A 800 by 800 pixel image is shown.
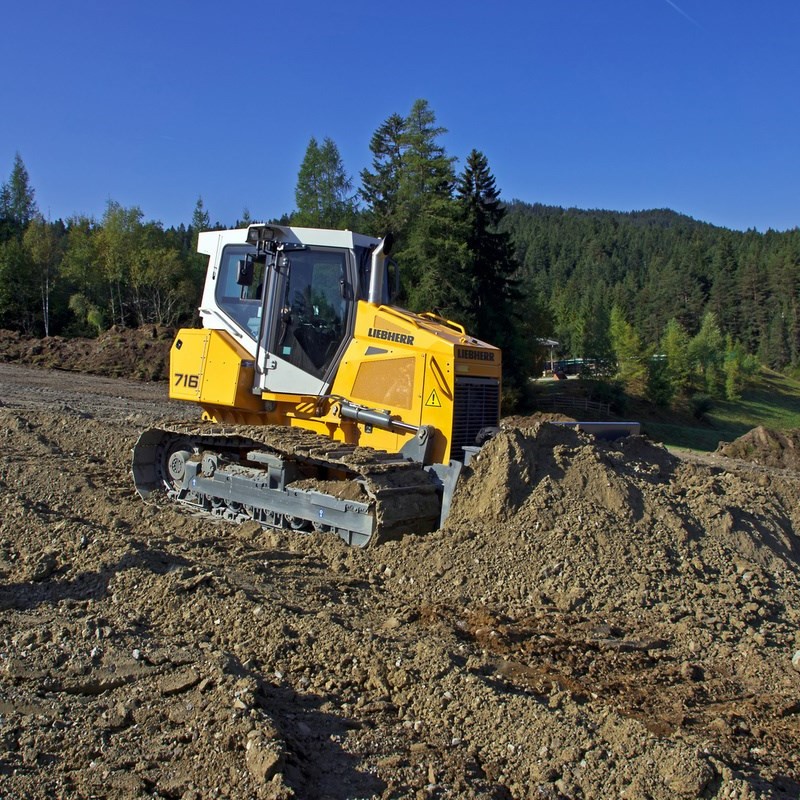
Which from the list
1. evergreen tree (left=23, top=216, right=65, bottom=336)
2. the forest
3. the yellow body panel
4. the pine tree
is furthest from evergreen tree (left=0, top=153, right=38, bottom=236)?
the yellow body panel

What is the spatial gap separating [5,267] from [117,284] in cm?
762

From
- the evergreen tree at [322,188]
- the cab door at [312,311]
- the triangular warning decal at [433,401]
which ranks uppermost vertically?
the evergreen tree at [322,188]

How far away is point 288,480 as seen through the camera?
8.38 m

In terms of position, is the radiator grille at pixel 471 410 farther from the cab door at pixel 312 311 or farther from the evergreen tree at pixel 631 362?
the evergreen tree at pixel 631 362

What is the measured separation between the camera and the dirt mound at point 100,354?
29.6 m

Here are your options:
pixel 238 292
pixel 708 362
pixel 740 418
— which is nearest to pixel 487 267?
Result: pixel 238 292

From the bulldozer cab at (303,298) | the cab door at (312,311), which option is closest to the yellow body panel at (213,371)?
the bulldozer cab at (303,298)

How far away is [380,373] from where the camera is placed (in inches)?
330

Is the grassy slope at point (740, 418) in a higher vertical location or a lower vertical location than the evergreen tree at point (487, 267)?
lower

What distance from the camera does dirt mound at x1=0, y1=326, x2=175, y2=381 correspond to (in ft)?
97.2

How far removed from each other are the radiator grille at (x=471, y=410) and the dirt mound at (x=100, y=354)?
74.9 feet

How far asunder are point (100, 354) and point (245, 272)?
78.2 feet

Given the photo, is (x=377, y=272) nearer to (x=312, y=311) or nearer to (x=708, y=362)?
(x=312, y=311)

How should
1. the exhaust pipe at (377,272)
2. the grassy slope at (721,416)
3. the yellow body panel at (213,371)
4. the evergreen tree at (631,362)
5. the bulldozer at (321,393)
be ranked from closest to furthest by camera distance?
the bulldozer at (321,393) → the exhaust pipe at (377,272) → the yellow body panel at (213,371) → the grassy slope at (721,416) → the evergreen tree at (631,362)
